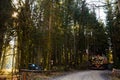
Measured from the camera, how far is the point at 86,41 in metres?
54.3

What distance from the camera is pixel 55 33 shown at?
35.8m

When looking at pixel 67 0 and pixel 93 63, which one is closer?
pixel 67 0

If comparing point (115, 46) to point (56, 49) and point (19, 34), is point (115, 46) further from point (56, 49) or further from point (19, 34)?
point (19, 34)

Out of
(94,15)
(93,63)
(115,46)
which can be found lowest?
(93,63)

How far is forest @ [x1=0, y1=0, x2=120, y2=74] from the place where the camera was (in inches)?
993

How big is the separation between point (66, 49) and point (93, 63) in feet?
33.0

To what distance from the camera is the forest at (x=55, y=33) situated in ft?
82.8

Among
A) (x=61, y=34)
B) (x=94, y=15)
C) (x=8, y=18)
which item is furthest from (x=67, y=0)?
(x=8, y=18)

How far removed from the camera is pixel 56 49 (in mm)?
41000

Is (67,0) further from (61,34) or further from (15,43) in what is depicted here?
(15,43)

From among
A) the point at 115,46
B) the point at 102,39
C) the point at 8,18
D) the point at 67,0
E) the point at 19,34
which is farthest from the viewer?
the point at 102,39

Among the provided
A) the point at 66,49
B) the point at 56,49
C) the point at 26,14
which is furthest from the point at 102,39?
the point at 26,14

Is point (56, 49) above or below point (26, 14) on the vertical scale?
below

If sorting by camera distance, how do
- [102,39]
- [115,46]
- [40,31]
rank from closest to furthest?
[40,31]
[115,46]
[102,39]
